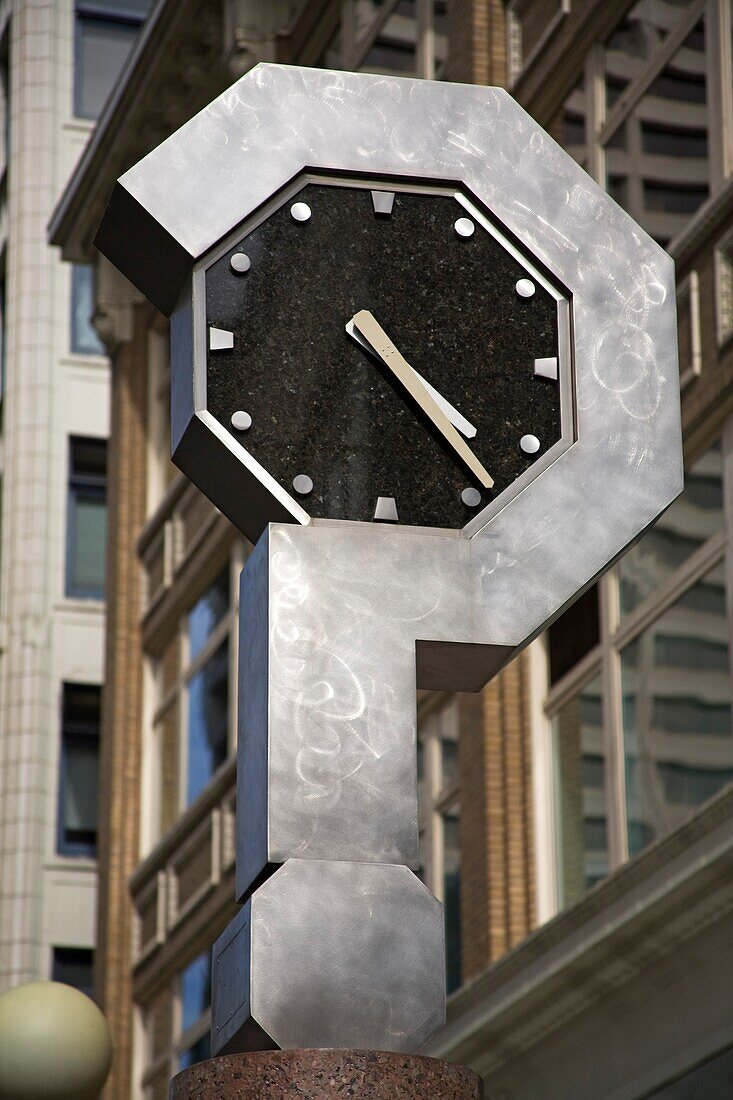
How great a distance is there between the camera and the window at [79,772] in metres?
31.9

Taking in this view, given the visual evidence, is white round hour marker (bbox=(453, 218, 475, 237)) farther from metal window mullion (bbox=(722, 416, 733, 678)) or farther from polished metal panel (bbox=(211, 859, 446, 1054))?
metal window mullion (bbox=(722, 416, 733, 678))

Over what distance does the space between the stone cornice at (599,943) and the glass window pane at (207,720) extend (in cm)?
689

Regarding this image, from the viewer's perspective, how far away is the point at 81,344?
1352 inches

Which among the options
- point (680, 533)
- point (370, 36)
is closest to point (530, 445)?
point (680, 533)

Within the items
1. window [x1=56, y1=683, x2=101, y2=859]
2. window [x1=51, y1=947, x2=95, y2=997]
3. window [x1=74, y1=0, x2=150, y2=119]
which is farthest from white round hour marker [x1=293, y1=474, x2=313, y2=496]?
window [x1=74, y1=0, x2=150, y2=119]

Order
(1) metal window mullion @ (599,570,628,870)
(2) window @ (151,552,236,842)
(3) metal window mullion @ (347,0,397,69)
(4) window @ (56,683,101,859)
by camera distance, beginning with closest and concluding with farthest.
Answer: (1) metal window mullion @ (599,570,628,870) < (3) metal window mullion @ (347,0,397,69) < (2) window @ (151,552,236,842) < (4) window @ (56,683,101,859)

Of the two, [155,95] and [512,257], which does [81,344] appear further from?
[512,257]

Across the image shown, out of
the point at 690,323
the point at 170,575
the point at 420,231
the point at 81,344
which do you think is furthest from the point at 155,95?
the point at 420,231

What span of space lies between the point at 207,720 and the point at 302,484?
732 inches

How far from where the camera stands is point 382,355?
11.0 feet

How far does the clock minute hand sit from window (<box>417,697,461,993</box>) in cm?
1203

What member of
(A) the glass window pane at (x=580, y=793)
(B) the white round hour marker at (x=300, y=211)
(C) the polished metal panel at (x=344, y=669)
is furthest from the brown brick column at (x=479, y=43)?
(C) the polished metal panel at (x=344, y=669)

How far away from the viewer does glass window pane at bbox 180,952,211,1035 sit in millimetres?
20688

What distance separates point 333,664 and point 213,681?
18591mm
